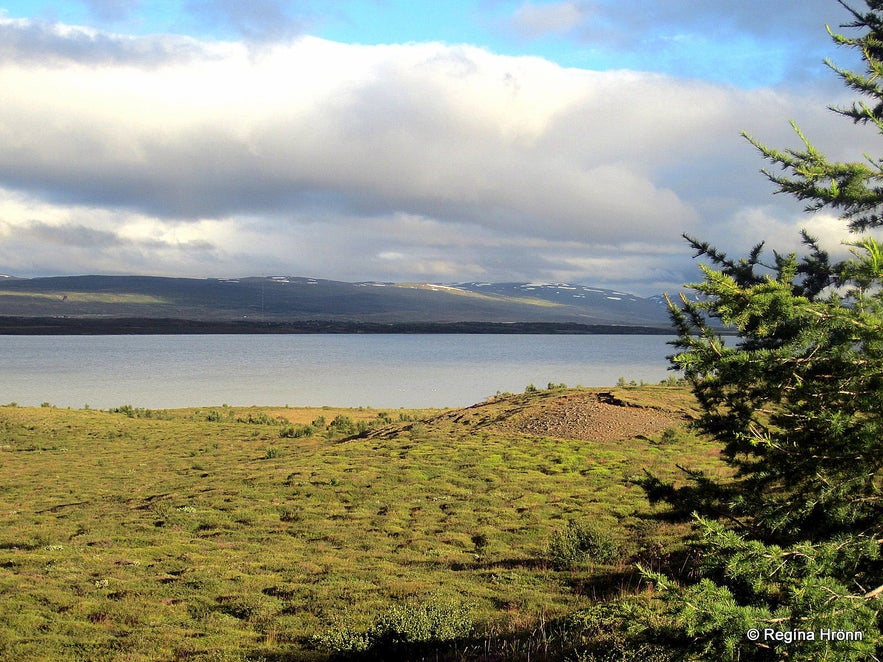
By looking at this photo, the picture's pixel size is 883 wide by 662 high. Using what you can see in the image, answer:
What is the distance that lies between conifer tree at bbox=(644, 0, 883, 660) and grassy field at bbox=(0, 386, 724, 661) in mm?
1605

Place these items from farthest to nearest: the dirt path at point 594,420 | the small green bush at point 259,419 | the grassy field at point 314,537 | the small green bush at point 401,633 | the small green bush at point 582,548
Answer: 1. the small green bush at point 259,419
2. the dirt path at point 594,420
3. the small green bush at point 582,548
4. the grassy field at point 314,537
5. the small green bush at point 401,633

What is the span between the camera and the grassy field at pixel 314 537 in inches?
404

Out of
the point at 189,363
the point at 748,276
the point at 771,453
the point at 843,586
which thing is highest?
the point at 748,276

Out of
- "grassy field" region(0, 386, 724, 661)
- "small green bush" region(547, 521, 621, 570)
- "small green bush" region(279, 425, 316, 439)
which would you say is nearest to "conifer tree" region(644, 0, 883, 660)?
"grassy field" region(0, 386, 724, 661)

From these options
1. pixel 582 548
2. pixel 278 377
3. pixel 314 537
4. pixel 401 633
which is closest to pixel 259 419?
pixel 314 537

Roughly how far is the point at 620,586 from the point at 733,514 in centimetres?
626

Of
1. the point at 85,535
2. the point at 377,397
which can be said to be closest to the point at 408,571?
the point at 85,535

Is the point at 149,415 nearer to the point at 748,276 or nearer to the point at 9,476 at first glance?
the point at 9,476

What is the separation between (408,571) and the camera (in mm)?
14172

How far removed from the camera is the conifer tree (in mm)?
4637

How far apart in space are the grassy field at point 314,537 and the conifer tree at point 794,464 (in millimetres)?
1605

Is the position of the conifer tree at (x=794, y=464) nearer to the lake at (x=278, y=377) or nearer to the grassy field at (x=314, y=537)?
the grassy field at (x=314, y=537)

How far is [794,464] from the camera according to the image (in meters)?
5.95

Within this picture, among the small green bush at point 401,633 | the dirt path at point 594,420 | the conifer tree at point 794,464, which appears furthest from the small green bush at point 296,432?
the conifer tree at point 794,464
